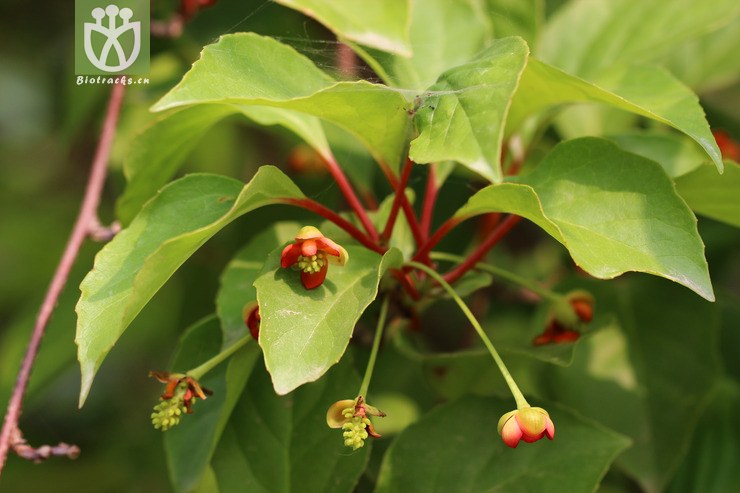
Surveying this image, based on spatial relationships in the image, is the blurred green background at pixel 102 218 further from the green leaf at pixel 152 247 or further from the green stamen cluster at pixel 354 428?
the green stamen cluster at pixel 354 428

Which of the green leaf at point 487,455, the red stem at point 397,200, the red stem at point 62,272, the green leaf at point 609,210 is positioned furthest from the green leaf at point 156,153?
the green leaf at point 487,455

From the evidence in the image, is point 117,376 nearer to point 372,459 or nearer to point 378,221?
point 372,459

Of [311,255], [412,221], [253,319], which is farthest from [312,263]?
[412,221]

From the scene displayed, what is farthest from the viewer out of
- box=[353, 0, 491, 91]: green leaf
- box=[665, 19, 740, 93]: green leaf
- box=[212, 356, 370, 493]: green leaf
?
box=[665, 19, 740, 93]: green leaf

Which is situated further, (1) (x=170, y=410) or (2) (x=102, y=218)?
(2) (x=102, y=218)

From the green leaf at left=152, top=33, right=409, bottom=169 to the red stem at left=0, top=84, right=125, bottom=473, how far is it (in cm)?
44

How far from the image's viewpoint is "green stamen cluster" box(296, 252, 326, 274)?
850 millimetres

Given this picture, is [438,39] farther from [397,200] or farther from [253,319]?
[253,319]

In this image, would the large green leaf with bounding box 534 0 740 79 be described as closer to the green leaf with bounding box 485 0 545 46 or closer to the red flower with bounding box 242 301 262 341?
the green leaf with bounding box 485 0 545 46

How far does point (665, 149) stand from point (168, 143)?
73 cm

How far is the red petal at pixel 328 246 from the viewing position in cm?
85

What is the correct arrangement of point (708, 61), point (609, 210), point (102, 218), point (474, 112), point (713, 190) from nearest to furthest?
point (474, 112) < point (609, 210) < point (713, 190) < point (708, 61) < point (102, 218)

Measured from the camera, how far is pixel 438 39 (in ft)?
4.18

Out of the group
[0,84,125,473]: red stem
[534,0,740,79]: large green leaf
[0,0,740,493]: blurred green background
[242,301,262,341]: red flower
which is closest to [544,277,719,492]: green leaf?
[0,0,740,493]: blurred green background
